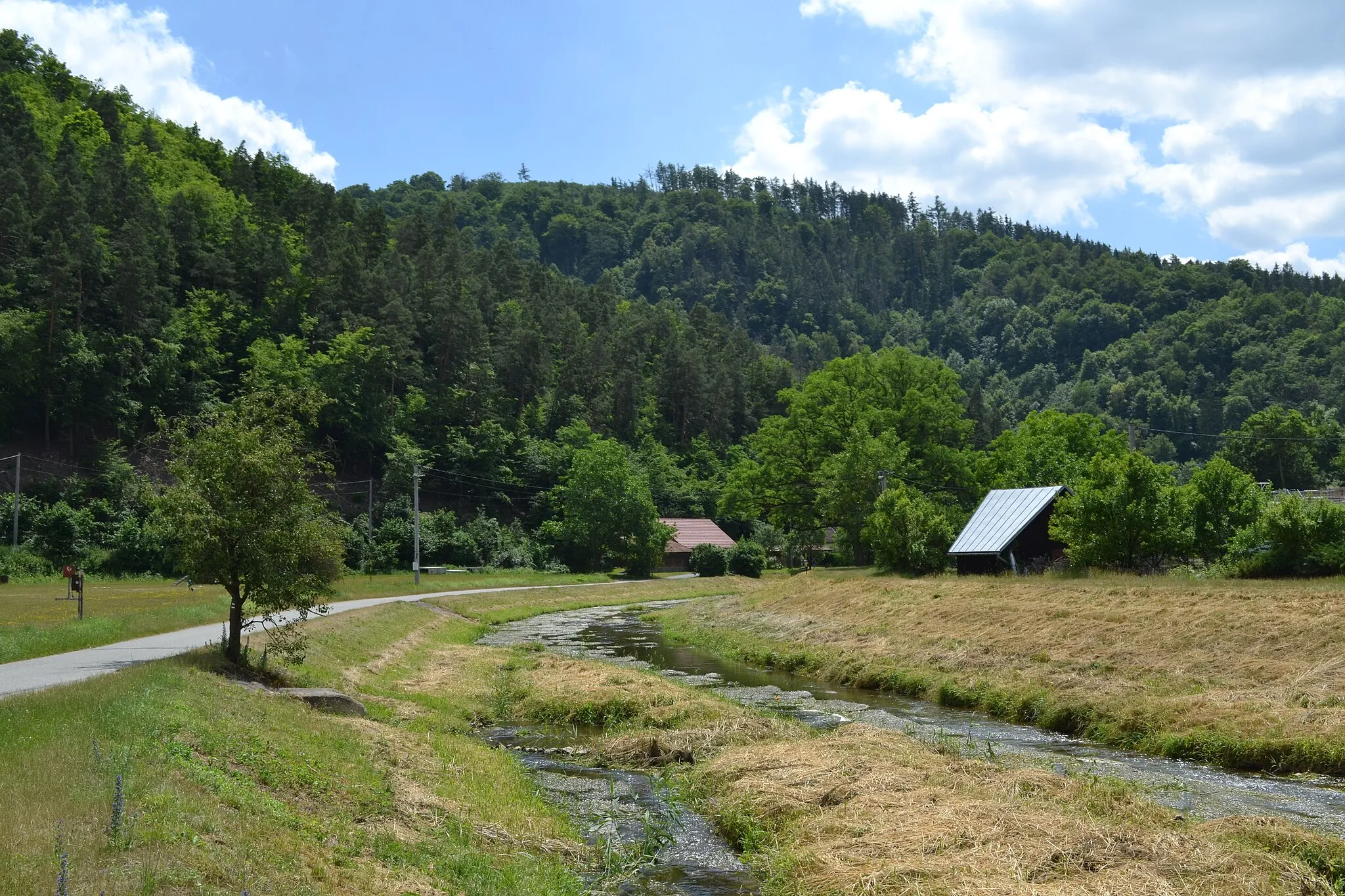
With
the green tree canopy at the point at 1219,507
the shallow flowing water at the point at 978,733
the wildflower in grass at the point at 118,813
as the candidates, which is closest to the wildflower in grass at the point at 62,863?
the wildflower in grass at the point at 118,813

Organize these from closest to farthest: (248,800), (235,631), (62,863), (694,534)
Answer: (62,863)
(248,800)
(235,631)
(694,534)

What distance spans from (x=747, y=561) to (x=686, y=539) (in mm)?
15606

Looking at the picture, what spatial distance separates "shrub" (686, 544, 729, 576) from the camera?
316 feet

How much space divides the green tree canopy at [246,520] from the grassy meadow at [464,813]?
2.08 metres

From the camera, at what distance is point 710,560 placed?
317ft

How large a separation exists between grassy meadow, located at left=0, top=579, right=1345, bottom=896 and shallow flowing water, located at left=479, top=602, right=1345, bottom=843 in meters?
1.90

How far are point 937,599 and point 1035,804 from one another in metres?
28.3

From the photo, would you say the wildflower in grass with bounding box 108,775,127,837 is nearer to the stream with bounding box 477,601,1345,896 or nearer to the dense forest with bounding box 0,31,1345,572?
the stream with bounding box 477,601,1345,896

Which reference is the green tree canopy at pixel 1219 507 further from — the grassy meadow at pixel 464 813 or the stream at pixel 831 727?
the grassy meadow at pixel 464 813

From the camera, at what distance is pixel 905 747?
775 inches

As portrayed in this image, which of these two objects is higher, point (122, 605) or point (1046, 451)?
point (1046, 451)

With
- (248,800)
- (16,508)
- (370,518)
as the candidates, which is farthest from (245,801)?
(370,518)

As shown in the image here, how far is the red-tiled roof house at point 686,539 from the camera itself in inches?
4188

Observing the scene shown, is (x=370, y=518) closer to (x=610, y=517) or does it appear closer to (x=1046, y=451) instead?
(x=610, y=517)
